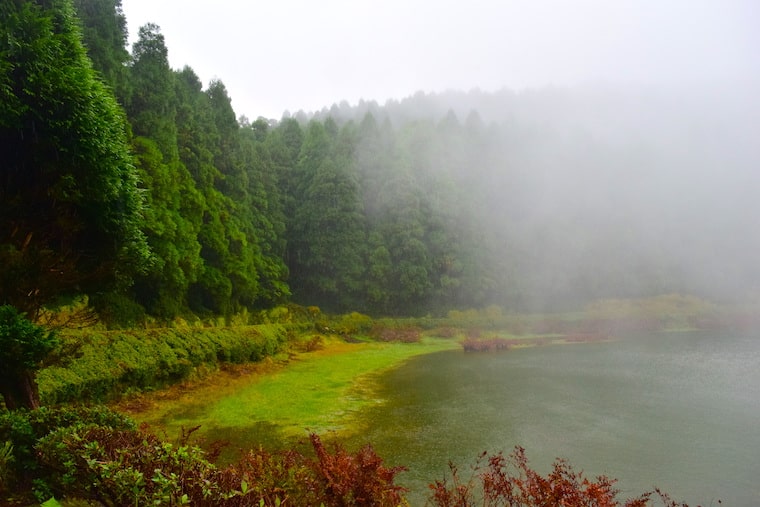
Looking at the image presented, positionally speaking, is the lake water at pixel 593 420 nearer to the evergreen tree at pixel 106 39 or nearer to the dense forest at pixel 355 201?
the dense forest at pixel 355 201

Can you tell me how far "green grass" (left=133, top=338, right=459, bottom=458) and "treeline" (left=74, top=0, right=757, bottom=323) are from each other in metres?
5.56

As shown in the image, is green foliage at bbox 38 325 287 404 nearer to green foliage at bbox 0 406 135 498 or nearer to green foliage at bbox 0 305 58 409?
green foliage at bbox 0 305 58 409

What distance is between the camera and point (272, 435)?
8570 millimetres

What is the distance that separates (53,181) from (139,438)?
13.2 ft

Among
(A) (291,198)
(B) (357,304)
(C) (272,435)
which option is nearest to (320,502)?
(C) (272,435)

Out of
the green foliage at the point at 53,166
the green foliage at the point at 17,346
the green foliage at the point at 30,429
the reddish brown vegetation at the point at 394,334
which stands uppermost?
the green foliage at the point at 53,166

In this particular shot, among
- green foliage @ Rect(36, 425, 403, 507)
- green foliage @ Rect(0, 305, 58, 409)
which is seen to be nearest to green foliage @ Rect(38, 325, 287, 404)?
Answer: green foliage @ Rect(0, 305, 58, 409)

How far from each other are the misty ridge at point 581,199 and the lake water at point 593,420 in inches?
990

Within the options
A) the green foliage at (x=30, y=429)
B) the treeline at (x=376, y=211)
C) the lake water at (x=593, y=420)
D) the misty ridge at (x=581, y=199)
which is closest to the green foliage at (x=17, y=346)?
the green foliage at (x=30, y=429)

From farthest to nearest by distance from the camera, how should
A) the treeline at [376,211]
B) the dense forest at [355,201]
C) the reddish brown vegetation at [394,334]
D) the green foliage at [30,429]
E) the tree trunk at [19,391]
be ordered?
the reddish brown vegetation at [394,334]
the treeline at [376,211]
the dense forest at [355,201]
the tree trunk at [19,391]
the green foliage at [30,429]

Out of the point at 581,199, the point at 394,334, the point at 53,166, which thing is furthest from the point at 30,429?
the point at 581,199

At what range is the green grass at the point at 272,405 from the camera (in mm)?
8758

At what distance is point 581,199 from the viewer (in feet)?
183

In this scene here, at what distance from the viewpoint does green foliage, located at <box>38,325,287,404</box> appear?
340 inches
